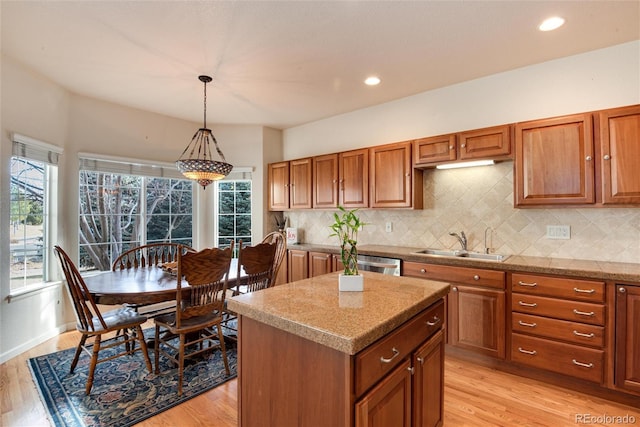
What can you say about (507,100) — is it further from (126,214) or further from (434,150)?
(126,214)

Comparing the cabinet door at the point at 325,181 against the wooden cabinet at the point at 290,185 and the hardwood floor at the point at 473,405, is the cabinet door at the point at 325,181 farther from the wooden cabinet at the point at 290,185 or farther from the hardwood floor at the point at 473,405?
the hardwood floor at the point at 473,405

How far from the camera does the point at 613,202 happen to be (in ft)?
7.62

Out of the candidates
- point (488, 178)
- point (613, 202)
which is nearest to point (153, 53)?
point (488, 178)

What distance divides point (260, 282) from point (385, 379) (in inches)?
74.6

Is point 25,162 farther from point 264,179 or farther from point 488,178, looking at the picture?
point 488,178

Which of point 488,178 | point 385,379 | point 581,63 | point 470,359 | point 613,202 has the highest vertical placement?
point 581,63

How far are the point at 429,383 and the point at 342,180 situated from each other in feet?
8.81

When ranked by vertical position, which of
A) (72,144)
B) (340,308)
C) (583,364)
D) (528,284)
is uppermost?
(72,144)

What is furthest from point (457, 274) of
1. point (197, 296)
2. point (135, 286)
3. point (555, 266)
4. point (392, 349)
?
point (135, 286)

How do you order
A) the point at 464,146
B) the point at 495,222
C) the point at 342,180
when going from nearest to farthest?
the point at 464,146 → the point at 495,222 → the point at 342,180

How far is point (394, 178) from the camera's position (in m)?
3.45

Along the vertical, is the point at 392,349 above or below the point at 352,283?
below

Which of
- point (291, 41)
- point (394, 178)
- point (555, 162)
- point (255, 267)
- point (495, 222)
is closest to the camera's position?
point (291, 41)

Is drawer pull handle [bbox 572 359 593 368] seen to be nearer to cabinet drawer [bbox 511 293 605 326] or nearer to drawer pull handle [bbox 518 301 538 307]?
cabinet drawer [bbox 511 293 605 326]
